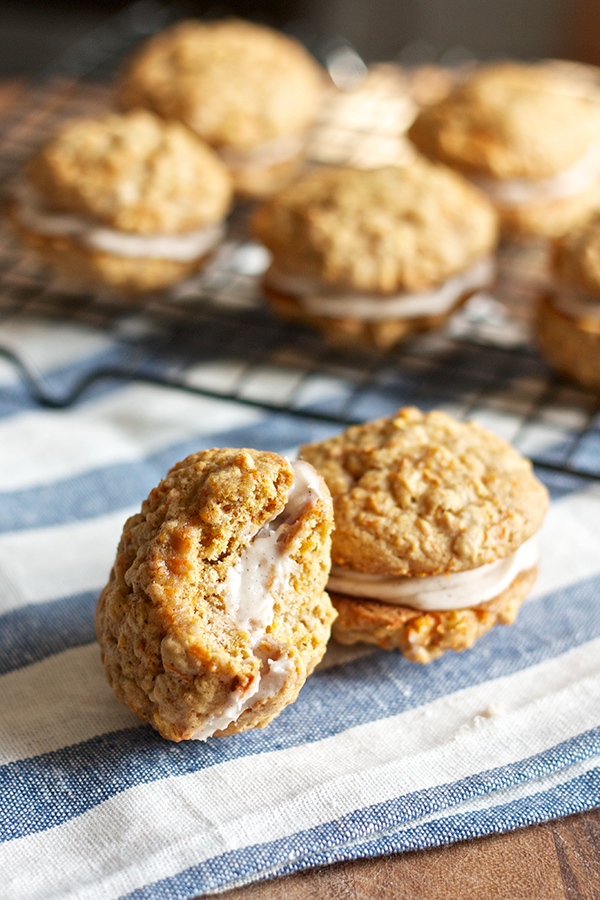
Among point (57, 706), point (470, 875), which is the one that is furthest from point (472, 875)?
point (57, 706)

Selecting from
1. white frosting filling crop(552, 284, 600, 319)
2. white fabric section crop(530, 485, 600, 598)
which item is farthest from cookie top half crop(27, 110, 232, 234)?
white fabric section crop(530, 485, 600, 598)

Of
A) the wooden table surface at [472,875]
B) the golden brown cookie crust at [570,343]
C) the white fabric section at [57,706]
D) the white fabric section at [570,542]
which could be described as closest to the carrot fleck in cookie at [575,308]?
the golden brown cookie crust at [570,343]

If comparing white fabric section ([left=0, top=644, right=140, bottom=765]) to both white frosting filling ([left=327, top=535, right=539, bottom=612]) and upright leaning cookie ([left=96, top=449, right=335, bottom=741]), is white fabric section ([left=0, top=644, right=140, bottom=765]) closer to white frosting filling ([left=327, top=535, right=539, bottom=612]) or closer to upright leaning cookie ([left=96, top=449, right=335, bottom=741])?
upright leaning cookie ([left=96, top=449, right=335, bottom=741])

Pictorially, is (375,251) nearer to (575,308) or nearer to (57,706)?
(575,308)

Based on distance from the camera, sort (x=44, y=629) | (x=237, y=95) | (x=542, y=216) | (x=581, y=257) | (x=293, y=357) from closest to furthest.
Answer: (x=44, y=629)
(x=581, y=257)
(x=293, y=357)
(x=542, y=216)
(x=237, y=95)

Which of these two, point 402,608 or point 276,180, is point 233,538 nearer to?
point 402,608

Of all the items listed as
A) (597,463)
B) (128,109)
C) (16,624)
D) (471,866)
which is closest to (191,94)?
(128,109)
